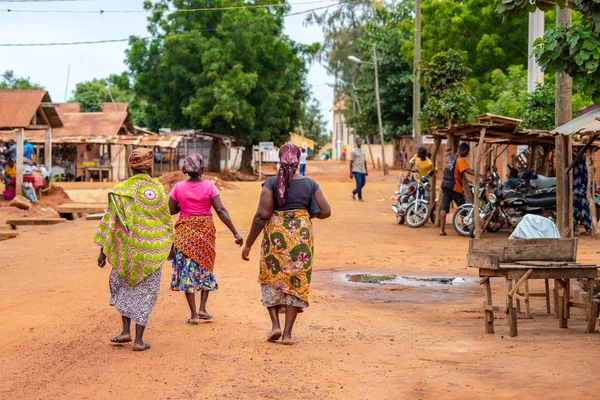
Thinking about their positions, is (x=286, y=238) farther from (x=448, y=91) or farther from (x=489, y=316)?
(x=448, y=91)

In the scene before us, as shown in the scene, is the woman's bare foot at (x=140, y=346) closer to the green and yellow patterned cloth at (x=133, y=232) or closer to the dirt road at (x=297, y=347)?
the dirt road at (x=297, y=347)

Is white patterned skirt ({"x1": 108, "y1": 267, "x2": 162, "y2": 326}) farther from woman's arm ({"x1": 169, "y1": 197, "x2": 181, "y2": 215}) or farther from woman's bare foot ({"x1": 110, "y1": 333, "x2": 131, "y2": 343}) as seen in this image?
woman's arm ({"x1": 169, "y1": 197, "x2": 181, "y2": 215})

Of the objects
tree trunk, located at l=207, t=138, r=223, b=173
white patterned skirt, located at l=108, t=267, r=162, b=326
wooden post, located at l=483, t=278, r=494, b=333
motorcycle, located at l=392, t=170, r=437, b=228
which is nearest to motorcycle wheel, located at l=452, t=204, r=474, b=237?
motorcycle, located at l=392, t=170, r=437, b=228

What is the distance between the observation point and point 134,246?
736 centimetres

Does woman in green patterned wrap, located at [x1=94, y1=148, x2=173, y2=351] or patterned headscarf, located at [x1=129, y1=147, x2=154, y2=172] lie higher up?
patterned headscarf, located at [x1=129, y1=147, x2=154, y2=172]

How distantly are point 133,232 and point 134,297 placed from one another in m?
0.55

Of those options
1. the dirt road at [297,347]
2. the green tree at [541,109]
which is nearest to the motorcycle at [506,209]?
the green tree at [541,109]

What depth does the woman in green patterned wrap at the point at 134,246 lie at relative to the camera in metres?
7.36

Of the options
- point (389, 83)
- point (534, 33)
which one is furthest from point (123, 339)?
point (389, 83)

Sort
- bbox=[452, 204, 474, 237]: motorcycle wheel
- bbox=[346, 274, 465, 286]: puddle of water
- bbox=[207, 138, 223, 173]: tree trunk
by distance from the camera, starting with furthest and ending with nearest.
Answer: bbox=[207, 138, 223, 173]: tree trunk < bbox=[452, 204, 474, 237]: motorcycle wheel < bbox=[346, 274, 465, 286]: puddle of water

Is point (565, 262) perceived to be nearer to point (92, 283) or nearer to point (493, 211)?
point (92, 283)

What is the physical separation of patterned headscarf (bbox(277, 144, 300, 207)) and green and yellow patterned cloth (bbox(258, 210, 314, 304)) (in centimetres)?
17

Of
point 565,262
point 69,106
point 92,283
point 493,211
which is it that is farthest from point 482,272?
point 69,106

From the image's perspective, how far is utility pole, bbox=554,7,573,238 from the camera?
12.4 m
